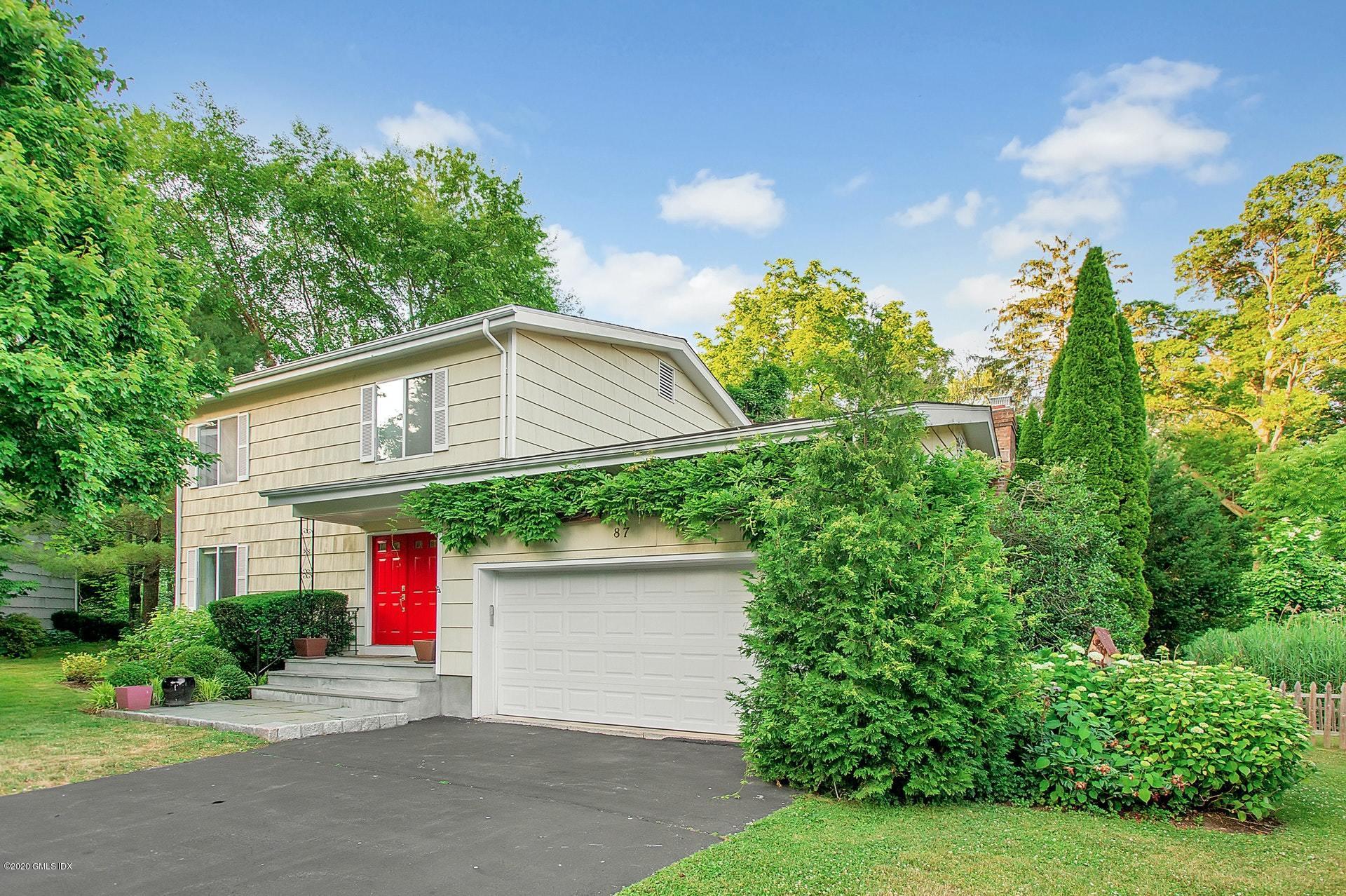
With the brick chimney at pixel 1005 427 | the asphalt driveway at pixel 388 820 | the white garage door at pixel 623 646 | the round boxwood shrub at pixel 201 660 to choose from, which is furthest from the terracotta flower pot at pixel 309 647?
the brick chimney at pixel 1005 427

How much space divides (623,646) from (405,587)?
17.5 ft

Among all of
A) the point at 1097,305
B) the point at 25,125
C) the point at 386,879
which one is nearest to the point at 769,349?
the point at 1097,305

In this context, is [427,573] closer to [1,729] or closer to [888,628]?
[1,729]

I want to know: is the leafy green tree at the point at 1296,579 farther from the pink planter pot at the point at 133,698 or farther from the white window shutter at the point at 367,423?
the pink planter pot at the point at 133,698

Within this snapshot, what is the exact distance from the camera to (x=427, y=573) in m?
12.9

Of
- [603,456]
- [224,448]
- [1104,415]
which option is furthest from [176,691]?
[1104,415]

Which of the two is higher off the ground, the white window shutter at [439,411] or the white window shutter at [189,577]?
the white window shutter at [439,411]

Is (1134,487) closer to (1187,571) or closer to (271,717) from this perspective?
(1187,571)

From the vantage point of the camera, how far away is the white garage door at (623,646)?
8867 millimetres

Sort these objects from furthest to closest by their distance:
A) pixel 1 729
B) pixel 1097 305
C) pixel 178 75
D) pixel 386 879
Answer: pixel 178 75
pixel 1097 305
pixel 1 729
pixel 386 879

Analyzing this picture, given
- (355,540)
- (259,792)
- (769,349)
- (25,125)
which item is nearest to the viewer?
(259,792)

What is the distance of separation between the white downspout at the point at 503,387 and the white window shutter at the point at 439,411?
123 centimetres

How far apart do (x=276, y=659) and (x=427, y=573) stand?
277 centimetres

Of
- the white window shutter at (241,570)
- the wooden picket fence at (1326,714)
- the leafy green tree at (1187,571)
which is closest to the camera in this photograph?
→ the wooden picket fence at (1326,714)
